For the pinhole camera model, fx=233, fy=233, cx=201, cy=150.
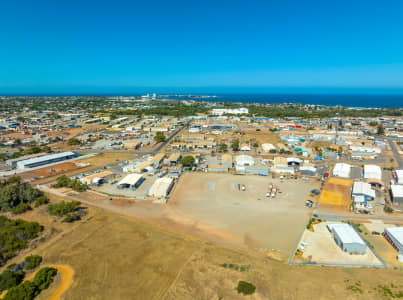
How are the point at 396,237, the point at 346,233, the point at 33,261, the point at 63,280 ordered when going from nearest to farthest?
the point at 63,280 < the point at 33,261 < the point at 396,237 < the point at 346,233

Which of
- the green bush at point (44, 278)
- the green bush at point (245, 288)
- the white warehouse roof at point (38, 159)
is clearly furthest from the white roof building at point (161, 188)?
the white warehouse roof at point (38, 159)

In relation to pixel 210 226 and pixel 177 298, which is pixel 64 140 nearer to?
pixel 210 226

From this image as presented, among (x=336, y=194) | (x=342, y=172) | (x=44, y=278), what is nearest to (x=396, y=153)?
(x=342, y=172)

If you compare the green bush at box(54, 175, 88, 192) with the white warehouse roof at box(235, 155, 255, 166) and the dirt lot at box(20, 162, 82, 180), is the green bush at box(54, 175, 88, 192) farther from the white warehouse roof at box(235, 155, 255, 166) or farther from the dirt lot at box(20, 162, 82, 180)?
the white warehouse roof at box(235, 155, 255, 166)

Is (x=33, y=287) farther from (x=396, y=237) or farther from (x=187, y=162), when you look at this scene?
(x=396, y=237)

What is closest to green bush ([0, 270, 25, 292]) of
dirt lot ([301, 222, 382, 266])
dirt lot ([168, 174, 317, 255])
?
dirt lot ([168, 174, 317, 255])
